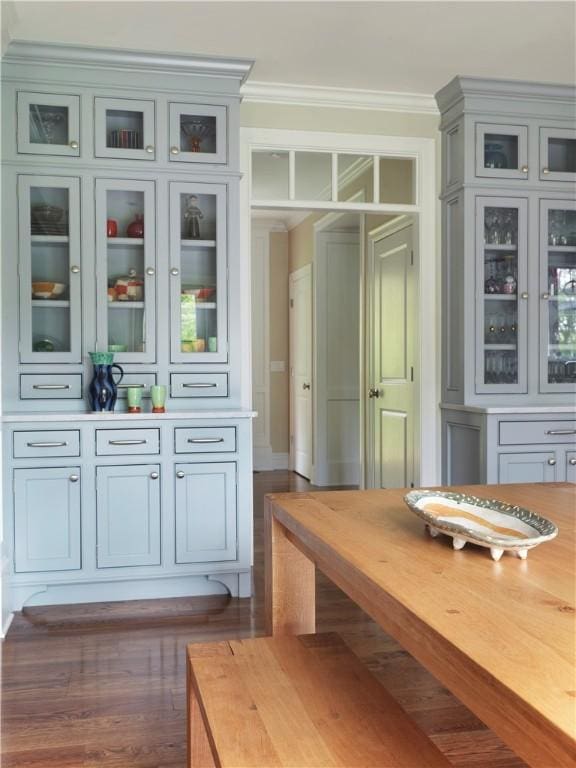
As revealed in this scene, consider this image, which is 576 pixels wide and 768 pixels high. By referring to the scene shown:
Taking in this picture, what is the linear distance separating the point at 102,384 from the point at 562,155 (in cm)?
298

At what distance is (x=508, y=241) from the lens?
4.11 m

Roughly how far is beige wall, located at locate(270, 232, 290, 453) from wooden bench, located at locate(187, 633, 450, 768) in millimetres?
6439

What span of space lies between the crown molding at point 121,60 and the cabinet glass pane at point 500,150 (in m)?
1.43

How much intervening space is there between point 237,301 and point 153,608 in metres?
1.59

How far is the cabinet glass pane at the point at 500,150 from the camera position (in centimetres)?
408

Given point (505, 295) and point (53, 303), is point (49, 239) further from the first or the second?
point (505, 295)

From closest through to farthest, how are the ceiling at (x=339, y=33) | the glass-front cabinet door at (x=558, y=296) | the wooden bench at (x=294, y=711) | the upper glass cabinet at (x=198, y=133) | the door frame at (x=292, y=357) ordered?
the wooden bench at (x=294, y=711) < the ceiling at (x=339, y=33) < the upper glass cabinet at (x=198, y=133) < the glass-front cabinet door at (x=558, y=296) < the door frame at (x=292, y=357)

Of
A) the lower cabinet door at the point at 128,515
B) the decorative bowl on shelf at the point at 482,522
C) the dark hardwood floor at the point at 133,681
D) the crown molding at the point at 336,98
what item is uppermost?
the crown molding at the point at 336,98

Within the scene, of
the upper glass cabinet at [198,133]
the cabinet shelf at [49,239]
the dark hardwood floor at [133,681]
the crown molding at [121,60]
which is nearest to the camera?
the dark hardwood floor at [133,681]

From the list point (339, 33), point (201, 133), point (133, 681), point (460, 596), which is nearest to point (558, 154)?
point (339, 33)

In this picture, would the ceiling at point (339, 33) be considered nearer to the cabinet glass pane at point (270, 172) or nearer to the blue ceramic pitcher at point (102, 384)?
the cabinet glass pane at point (270, 172)

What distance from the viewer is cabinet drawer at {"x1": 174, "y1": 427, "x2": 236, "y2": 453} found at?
3.46m

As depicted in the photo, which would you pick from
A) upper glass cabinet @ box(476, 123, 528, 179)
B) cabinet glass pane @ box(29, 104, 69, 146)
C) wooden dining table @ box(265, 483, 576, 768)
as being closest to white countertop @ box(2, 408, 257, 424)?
cabinet glass pane @ box(29, 104, 69, 146)

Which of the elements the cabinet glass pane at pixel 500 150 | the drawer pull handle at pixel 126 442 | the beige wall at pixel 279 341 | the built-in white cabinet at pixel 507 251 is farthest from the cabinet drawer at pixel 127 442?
the beige wall at pixel 279 341
